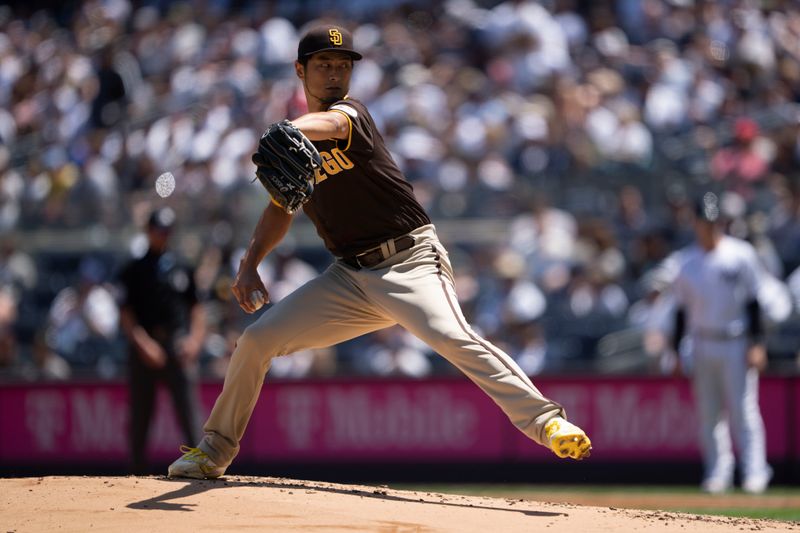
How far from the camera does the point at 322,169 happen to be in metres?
5.68

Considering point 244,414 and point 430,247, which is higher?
point 430,247

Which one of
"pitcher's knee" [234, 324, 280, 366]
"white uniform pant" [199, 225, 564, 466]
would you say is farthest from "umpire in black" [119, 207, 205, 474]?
"pitcher's knee" [234, 324, 280, 366]

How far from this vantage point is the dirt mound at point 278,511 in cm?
528

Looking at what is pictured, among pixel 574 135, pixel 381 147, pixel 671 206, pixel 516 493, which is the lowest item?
pixel 516 493

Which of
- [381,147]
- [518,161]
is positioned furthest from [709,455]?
[381,147]

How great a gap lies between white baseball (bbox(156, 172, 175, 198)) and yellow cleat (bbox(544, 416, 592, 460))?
31.9ft

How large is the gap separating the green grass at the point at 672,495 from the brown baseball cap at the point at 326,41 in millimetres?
4220

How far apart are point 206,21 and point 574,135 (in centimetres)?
637

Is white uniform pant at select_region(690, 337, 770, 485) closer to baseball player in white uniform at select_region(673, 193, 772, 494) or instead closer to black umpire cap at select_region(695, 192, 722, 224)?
baseball player in white uniform at select_region(673, 193, 772, 494)

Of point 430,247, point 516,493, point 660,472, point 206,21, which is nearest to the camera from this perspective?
point 430,247

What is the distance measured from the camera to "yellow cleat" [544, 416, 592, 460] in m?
5.53

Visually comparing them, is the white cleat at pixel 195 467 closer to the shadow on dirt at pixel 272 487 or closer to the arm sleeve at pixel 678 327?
the shadow on dirt at pixel 272 487

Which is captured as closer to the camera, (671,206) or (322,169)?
(322,169)

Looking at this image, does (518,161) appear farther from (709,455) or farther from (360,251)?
(360,251)
